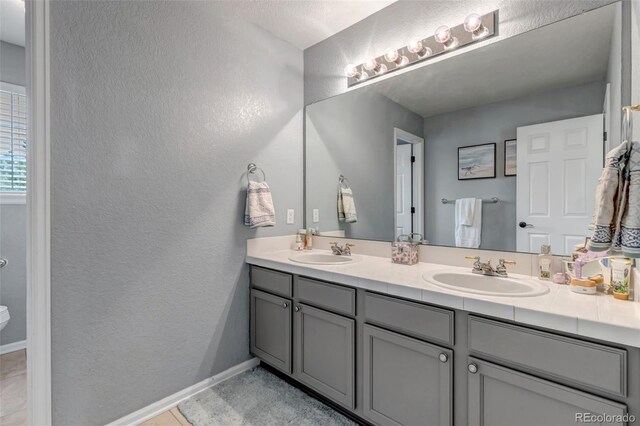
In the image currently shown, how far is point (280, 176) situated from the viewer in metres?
2.34

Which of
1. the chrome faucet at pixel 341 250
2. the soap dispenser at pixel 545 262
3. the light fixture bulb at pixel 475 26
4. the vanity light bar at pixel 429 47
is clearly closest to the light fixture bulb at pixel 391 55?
the vanity light bar at pixel 429 47

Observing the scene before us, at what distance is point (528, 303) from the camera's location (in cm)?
105

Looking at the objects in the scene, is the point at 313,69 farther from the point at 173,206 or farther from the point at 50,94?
the point at 50,94

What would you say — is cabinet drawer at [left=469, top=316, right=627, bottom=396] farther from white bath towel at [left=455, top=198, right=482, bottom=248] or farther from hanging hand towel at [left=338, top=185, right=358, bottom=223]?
hanging hand towel at [left=338, top=185, right=358, bottom=223]

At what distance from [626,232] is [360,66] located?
1798mm

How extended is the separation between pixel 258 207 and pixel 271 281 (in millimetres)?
508

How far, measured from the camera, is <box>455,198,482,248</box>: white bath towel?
166cm

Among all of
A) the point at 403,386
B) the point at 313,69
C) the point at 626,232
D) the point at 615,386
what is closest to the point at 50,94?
the point at 313,69

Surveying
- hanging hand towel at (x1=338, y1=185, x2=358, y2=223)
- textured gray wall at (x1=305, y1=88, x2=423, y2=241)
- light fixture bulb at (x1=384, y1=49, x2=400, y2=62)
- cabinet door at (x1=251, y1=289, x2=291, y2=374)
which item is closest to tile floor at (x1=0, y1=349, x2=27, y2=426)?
cabinet door at (x1=251, y1=289, x2=291, y2=374)

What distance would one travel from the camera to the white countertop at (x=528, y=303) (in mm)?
894

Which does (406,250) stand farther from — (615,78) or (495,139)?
(615,78)

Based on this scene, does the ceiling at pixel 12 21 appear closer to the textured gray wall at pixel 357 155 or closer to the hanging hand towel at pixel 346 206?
the textured gray wall at pixel 357 155

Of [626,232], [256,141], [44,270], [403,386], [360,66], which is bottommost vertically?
[403,386]

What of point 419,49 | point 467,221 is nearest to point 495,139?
point 467,221
